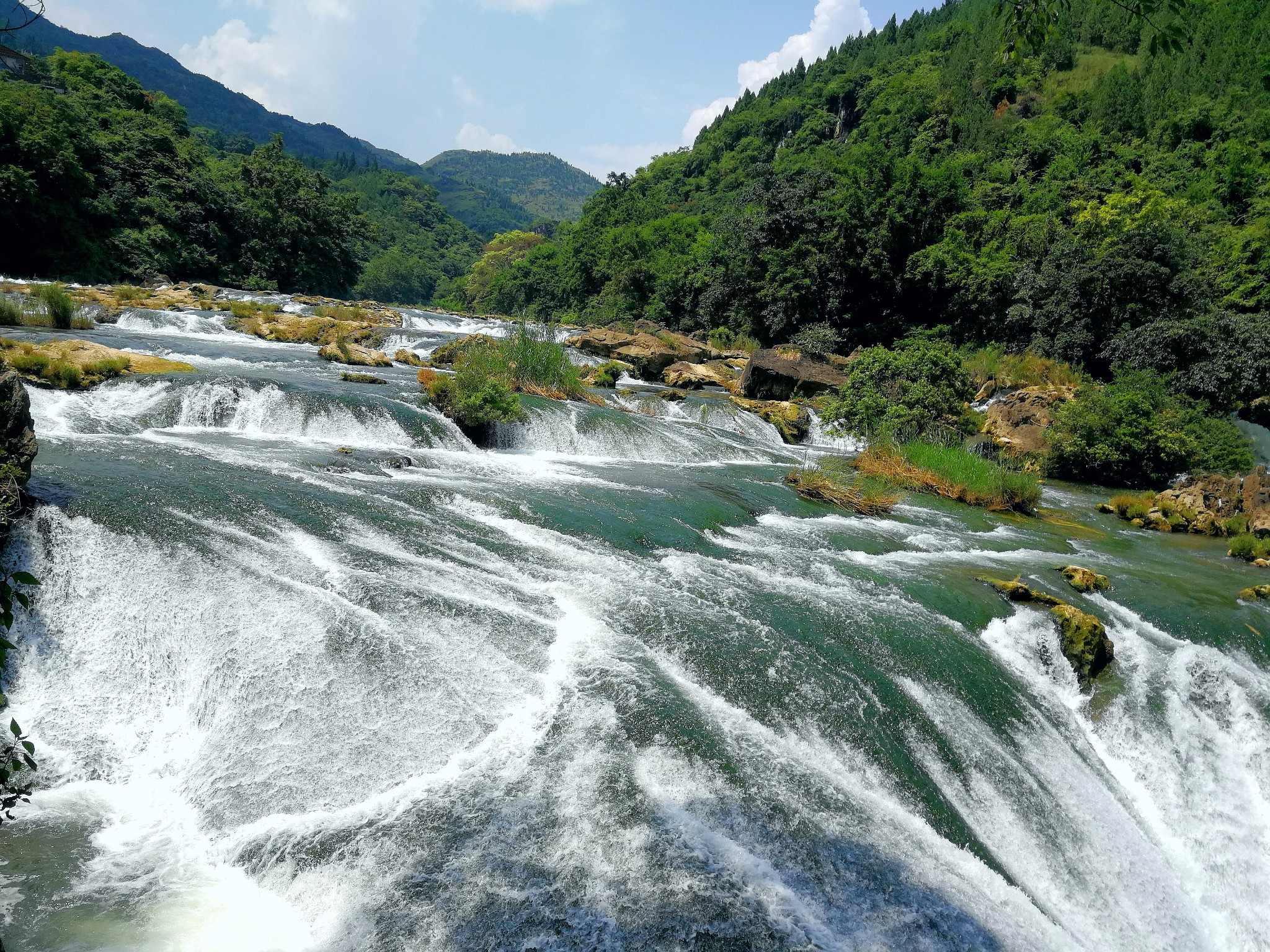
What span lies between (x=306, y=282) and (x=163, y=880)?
55054mm

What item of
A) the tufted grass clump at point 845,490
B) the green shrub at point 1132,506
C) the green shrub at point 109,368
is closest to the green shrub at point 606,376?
the tufted grass clump at point 845,490

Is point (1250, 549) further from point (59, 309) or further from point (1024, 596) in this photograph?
point (59, 309)

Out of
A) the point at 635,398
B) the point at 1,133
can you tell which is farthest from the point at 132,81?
the point at 635,398

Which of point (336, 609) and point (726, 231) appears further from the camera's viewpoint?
point (726, 231)

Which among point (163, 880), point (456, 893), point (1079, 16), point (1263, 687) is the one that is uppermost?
point (1079, 16)

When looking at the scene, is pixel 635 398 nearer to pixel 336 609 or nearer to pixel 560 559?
pixel 560 559

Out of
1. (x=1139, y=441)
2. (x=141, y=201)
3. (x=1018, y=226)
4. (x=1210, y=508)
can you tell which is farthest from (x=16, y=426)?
(x=141, y=201)

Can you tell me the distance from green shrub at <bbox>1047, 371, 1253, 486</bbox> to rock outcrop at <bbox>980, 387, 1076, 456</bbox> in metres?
0.60

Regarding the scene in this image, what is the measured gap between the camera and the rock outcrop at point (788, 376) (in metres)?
22.4

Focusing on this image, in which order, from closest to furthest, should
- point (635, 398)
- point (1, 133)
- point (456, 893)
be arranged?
point (456, 893) < point (635, 398) < point (1, 133)

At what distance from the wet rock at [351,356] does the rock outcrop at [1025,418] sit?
58.1 ft

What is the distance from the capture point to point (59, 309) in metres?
18.7

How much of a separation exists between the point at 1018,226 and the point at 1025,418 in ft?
52.8

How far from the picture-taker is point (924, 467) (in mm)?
14281
